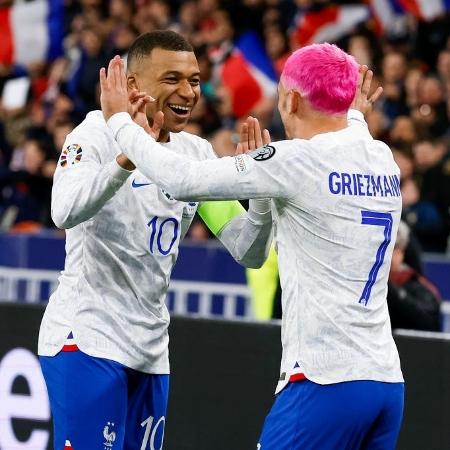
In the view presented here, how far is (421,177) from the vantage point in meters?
11.2

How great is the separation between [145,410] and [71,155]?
114 centimetres

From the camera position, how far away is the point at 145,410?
541 cm

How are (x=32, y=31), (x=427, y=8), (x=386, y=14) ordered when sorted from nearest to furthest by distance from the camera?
(x=427, y=8)
(x=386, y=14)
(x=32, y=31)

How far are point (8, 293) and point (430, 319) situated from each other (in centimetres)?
495

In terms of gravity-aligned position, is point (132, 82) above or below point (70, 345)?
above

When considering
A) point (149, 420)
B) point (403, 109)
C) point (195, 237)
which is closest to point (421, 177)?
point (403, 109)

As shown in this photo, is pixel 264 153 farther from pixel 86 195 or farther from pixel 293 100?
pixel 86 195

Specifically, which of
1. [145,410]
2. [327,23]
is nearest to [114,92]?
[145,410]

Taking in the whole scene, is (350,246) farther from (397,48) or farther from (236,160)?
(397,48)

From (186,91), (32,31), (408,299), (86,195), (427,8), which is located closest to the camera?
(86,195)

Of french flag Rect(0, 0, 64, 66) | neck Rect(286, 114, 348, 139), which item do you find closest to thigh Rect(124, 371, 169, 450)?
neck Rect(286, 114, 348, 139)

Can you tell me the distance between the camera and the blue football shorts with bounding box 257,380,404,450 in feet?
14.6

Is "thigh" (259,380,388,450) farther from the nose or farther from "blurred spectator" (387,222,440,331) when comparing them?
"blurred spectator" (387,222,440,331)

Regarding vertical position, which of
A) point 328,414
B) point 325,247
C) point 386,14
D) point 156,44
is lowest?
point 328,414
